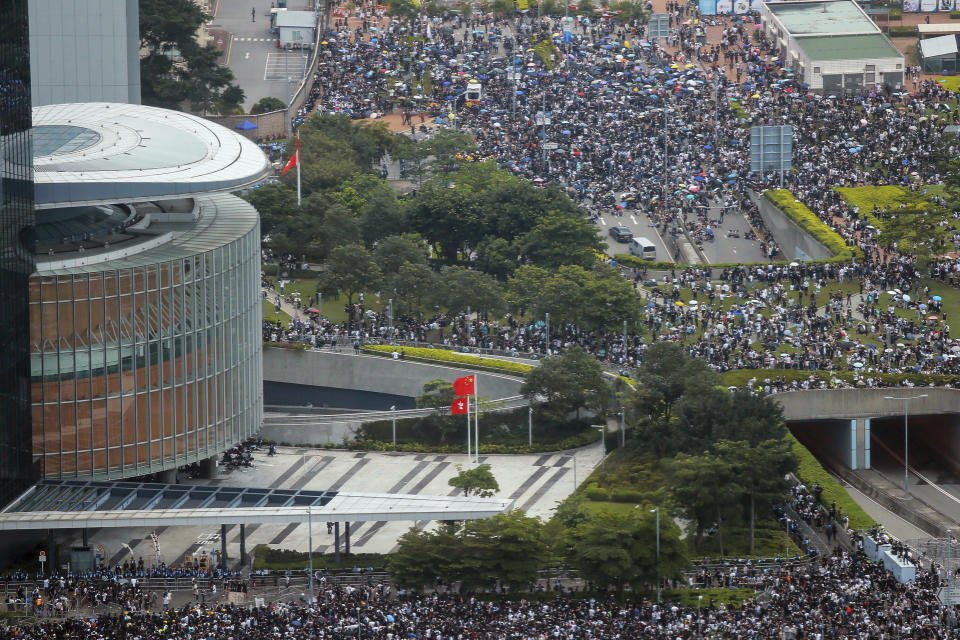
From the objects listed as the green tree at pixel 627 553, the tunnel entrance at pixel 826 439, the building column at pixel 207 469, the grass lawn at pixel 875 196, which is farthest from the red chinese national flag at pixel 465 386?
the grass lawn at pixel 875 196

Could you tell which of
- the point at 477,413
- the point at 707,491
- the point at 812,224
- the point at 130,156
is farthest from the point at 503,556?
the point at 812,224

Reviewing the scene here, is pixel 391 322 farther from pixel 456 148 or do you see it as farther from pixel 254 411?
pixel 456 148

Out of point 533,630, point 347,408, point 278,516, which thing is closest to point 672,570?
point 533,630

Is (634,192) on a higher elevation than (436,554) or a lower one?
higher

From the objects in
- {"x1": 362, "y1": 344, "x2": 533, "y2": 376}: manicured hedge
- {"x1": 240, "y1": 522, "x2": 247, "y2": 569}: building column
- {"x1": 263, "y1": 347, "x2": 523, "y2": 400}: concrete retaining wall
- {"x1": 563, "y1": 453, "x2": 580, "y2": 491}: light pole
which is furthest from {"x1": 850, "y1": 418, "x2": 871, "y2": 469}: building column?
{"x1": 240, "y1": 522, "x2": 247, "y2": 569}: building column

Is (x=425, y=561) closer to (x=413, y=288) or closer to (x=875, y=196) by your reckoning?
(x=413, y=288)
